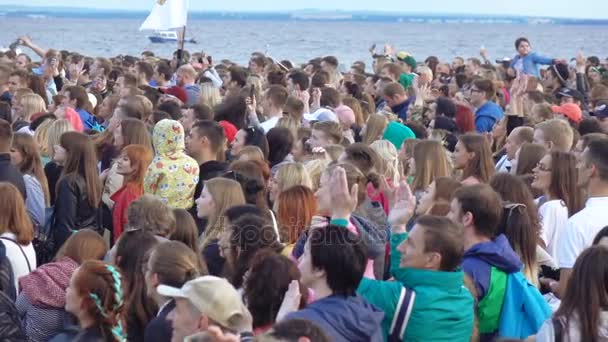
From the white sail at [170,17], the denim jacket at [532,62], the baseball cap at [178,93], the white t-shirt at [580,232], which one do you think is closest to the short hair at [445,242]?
the white t-shirt at [580,232]

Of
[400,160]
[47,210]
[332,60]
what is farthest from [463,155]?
[332,60]

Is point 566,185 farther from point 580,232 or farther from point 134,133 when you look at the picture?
point 134,133

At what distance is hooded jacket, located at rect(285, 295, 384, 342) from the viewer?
198 inches

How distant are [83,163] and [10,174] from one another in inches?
23.6

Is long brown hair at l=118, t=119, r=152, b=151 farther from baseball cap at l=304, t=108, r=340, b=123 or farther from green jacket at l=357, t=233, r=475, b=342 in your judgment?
green jacket at l=357, t=233, r=475, b=342

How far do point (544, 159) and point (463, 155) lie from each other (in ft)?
3.94

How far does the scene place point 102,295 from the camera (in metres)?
5.38

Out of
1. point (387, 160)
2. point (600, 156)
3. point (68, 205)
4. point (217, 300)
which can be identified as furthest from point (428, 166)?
point (217, 300)

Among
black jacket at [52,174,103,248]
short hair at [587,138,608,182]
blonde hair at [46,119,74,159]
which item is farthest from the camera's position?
blonde hair at [46,119,74,159]

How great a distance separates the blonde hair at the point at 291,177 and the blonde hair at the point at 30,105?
480cm

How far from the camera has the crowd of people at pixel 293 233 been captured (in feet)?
16.9

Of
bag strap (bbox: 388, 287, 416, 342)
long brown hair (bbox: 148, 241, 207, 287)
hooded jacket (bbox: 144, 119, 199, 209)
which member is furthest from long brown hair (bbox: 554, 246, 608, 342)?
hooded jacket (bbox: 144, 119, 199, 209)

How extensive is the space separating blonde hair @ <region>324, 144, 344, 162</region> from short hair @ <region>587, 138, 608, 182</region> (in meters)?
2.34

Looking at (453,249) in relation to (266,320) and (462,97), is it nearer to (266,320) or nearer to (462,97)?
(266,320)
